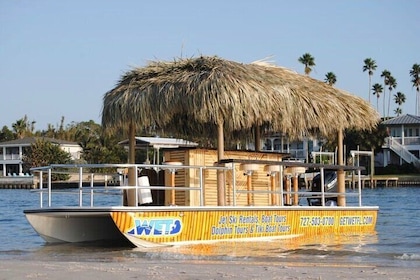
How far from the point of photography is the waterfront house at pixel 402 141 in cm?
8025

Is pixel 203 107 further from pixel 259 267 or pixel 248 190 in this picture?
pixel 259 267

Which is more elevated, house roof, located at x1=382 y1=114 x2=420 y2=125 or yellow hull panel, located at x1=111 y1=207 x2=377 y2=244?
house roof, located at x1=382 y1=114 x2=420 y2=125

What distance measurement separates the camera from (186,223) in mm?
14641

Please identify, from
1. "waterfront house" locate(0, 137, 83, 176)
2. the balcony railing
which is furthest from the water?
the balcony railing

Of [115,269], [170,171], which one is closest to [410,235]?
[170,171]

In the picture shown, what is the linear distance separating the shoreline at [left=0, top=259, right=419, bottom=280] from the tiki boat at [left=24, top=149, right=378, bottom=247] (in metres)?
1.88

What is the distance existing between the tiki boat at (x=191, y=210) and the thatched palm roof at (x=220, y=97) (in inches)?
34.2

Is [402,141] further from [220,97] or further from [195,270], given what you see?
[195,270]

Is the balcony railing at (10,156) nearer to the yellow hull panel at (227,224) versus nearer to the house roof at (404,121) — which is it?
the house roof at (404,121)

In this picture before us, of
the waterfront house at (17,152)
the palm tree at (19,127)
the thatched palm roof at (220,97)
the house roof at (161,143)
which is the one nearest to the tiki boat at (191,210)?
the thatched palm roof at (220,97)

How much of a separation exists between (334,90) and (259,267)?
23.7ft

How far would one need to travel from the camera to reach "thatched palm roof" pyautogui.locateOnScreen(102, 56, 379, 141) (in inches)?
589

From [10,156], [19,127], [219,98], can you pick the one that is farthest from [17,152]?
[219,98]

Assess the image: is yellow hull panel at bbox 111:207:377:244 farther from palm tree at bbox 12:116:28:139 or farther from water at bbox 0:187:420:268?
palm tree at bbox 12:116:28:139
